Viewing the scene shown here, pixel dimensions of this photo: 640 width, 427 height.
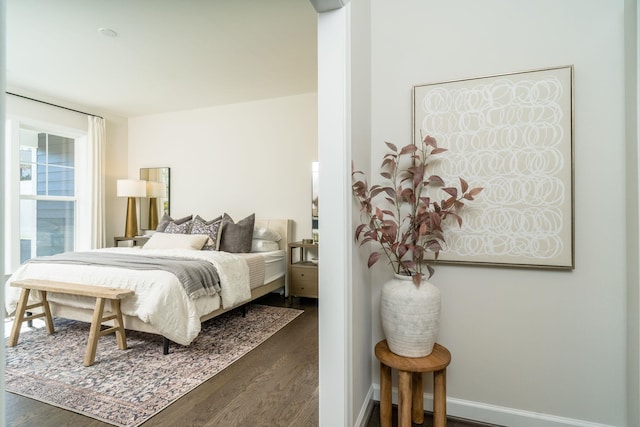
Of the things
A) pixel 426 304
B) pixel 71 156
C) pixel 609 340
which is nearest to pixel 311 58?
pixel 426 304

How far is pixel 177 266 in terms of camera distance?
2785mm

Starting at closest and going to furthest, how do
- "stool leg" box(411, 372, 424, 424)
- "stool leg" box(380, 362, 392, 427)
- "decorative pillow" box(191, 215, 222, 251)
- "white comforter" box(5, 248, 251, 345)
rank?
"stool leg" box(380, 362, 392, 427), "stool leg" box(411, 372, 424, 424), "white comforter" box(5, 248, 251, 345), "decorative pillow" box(191, 215, 222, 251)

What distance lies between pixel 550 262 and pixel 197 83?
12.9ft

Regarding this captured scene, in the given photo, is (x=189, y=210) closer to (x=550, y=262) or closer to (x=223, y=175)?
(x=223, y=175)

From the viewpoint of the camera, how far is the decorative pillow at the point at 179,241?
384 centimetres

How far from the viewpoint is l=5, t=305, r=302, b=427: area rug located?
1.98 meters

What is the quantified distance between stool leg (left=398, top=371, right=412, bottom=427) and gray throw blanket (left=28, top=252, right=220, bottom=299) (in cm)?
176

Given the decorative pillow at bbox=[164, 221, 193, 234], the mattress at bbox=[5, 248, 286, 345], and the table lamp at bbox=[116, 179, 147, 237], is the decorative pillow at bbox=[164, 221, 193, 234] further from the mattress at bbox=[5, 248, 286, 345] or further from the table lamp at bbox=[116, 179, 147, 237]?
the table lamp at bbox=[116, 179, 147, 237]

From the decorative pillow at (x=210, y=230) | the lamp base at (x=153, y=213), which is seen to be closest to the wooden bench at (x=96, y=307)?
the decorative pillow at (x=210, y=230)

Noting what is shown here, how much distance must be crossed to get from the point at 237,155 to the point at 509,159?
383 cm

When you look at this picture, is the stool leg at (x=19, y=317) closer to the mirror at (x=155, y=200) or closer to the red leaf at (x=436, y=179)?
the mirror at (x=155, y=200)

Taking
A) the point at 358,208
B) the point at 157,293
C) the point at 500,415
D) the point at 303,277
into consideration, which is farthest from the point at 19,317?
the point at 500,415

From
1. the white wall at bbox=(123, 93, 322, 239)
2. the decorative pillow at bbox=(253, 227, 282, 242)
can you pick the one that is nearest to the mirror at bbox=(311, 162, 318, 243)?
the white wall at bbox=(123, 93, 322, 239)

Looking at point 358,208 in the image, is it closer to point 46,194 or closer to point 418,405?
point 418,405
